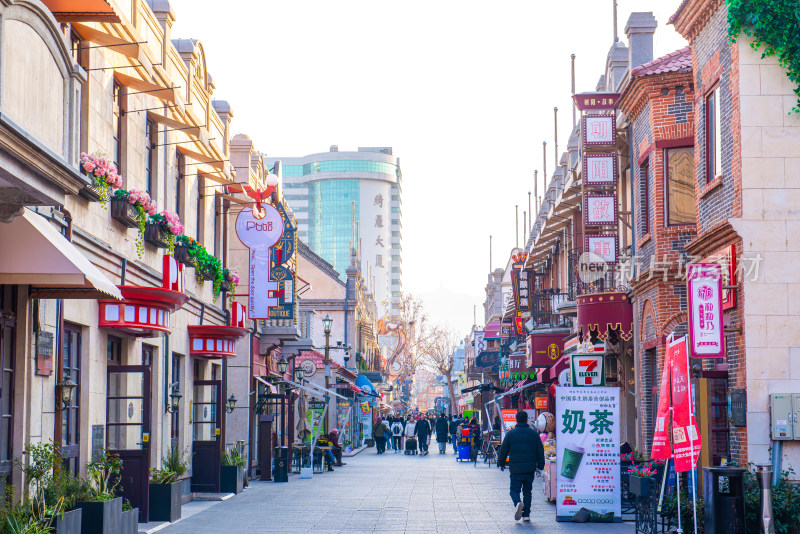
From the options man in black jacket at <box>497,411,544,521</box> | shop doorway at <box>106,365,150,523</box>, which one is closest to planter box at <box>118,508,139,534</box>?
shop doorway at <box>106,365,150,523</box>

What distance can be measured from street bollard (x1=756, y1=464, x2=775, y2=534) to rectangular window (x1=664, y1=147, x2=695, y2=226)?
8680 millimetres

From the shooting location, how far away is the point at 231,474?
23.7 metres

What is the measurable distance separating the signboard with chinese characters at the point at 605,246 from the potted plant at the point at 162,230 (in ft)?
33.6

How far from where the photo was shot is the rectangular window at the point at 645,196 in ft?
75.7

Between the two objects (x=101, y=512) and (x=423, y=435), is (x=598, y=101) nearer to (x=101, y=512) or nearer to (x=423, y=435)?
(x=101, y=512)

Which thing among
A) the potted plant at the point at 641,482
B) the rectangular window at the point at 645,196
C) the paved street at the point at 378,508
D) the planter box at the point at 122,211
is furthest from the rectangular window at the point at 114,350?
the rectangular window at the point at 645,196

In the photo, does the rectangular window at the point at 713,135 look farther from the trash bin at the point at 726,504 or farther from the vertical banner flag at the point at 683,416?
the trash bin at the point at 726,504

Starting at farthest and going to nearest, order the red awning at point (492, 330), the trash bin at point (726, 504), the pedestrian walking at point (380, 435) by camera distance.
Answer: the red awning at point (492, 330), the pedestrian walking at point (380, 435), the trash bin at point (726, 504)

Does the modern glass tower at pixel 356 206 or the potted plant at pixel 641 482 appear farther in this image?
the modern glass tower at pixel 356 206

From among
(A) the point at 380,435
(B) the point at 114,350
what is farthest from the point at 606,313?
(A) the point at 380,435

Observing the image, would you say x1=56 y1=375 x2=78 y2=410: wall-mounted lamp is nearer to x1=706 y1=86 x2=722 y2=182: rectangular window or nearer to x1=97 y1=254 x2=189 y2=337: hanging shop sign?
x1=97 y1=254 x2=189 y2=337: hanging shop sign

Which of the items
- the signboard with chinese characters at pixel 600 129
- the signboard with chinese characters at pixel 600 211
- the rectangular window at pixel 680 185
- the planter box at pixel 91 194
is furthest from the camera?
the signboard with chinese characters at pixel 600 211

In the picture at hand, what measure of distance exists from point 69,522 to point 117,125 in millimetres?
7468

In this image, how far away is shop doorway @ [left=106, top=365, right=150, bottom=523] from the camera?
16.2m
